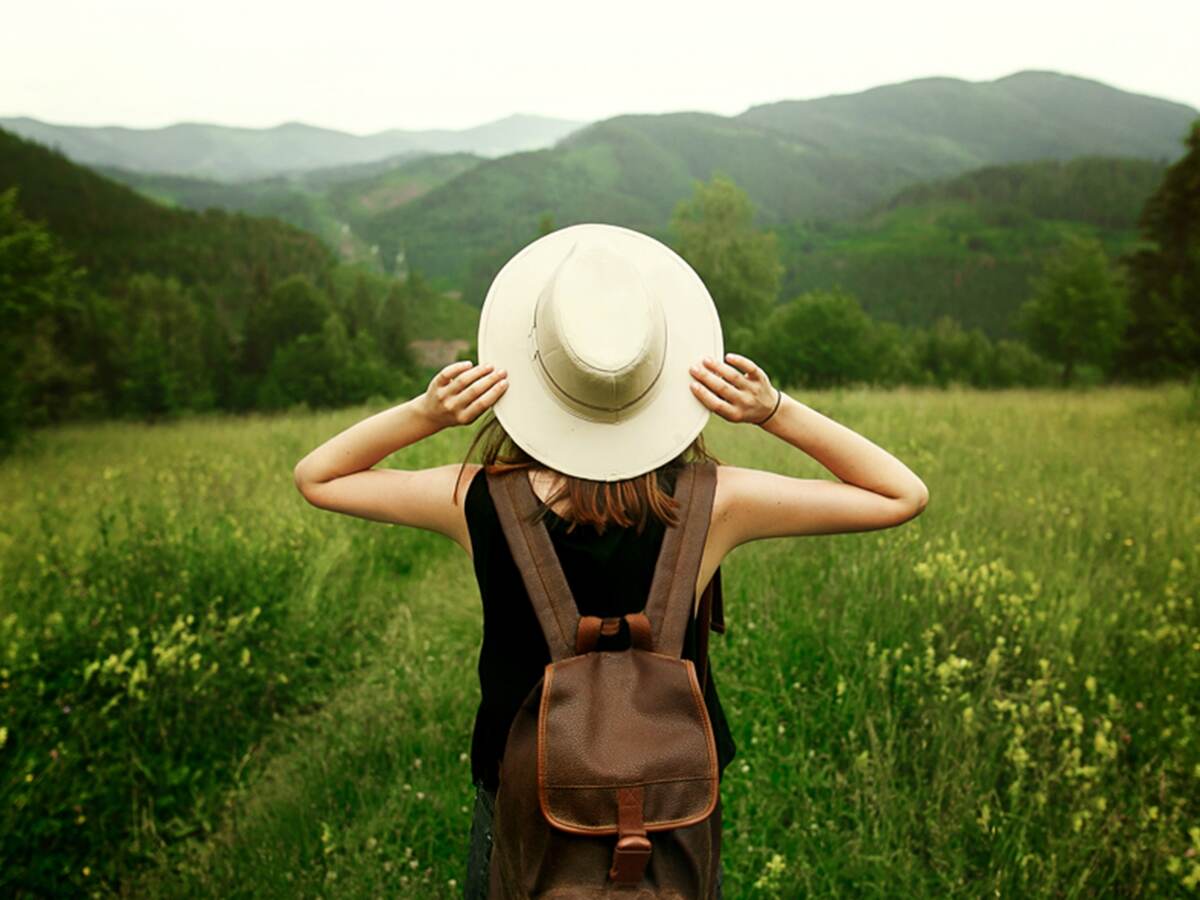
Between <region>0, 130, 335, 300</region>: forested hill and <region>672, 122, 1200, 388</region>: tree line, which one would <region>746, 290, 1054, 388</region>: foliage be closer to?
<region>672, 122, 1200, 388</region>: tree line

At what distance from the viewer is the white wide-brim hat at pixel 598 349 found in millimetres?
1326

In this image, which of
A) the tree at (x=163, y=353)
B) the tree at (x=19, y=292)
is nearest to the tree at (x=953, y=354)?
the tree at (x=163, y=353)

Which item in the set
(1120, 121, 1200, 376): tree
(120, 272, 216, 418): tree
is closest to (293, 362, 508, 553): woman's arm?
(1120, 121, 1200, 376): tree

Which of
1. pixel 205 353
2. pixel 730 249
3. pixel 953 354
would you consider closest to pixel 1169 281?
pixel 730 249

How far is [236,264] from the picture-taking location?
8550 cm

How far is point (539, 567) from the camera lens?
1325 millimetres

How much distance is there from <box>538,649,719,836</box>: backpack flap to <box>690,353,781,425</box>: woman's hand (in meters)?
0.50

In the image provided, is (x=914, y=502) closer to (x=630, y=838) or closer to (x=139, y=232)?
(x=630, y=838)

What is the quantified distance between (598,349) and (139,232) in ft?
345

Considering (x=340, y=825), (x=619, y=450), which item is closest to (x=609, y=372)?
(x=619, y=450)

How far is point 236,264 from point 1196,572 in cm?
9655

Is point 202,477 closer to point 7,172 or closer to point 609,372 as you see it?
Answer: point 609,372

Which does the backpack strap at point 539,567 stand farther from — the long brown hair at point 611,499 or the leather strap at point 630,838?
the leather strap at point 630,838

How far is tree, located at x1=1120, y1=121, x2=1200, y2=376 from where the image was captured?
24.6 metres
